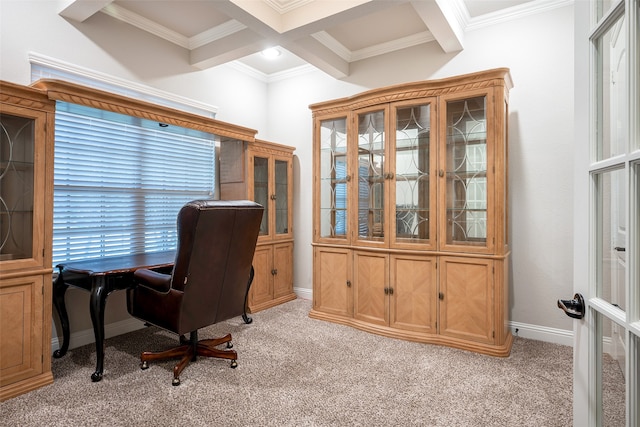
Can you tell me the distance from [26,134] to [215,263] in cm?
143

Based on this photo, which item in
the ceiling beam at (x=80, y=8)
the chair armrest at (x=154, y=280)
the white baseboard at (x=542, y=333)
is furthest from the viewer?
the white baseboard at (x=542, y=333)

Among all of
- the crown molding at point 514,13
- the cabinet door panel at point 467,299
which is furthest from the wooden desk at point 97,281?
the crown molding at point 514,13

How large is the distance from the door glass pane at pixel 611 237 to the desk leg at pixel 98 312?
258cm

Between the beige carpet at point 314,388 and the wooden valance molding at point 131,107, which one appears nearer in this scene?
the beige carpet at point 314,388

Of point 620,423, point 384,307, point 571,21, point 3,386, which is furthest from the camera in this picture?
point 384,307

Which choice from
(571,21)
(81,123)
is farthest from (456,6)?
(81,123)

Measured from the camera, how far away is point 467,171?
2812mm

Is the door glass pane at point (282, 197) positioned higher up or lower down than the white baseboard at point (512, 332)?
higher up

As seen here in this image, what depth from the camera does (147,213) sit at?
3.29 meters

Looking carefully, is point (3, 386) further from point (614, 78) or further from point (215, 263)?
point (614, 78)

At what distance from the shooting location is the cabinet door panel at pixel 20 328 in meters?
2.00

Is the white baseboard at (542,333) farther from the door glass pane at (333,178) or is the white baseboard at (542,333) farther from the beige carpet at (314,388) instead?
the door glass pane at (333,178)

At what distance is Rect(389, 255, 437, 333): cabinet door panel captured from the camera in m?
2.89

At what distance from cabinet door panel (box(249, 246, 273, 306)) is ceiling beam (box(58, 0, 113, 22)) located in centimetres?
251
